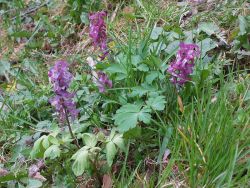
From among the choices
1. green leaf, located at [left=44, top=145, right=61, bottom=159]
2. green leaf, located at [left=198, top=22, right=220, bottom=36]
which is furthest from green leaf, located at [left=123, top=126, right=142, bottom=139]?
green leaf, located at [left=198, top=22, right=220, bottom=36]

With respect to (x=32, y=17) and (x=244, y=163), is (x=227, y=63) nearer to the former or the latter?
(x=244, y=163)

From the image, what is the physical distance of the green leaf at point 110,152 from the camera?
7.27 feet

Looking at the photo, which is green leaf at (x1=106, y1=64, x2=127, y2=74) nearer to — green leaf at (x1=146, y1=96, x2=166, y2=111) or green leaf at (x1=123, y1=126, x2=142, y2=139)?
green leaf at (x1=146, y1=96, x2=166, y2=111)

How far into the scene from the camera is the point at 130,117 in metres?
2.25

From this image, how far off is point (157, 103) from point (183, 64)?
22 centimetres

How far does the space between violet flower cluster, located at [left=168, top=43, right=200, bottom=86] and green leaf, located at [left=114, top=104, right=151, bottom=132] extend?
240mm

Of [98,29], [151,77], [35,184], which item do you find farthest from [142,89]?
[35,184]

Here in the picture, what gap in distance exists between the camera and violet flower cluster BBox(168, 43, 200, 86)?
2.33 m

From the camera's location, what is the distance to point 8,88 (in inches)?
137

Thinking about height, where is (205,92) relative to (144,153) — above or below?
above

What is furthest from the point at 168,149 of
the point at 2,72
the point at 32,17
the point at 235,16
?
the point at 32,17

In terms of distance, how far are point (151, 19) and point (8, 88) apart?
1.14m

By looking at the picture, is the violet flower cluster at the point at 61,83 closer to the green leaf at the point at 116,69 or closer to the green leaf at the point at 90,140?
the green leaf at the point at 90,140

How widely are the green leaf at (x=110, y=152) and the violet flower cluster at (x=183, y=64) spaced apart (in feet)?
1.54
